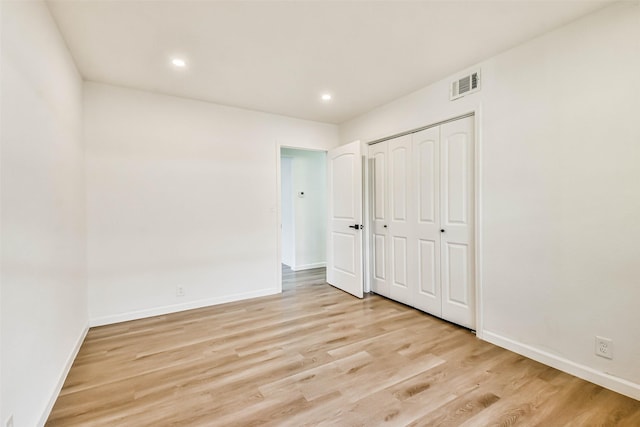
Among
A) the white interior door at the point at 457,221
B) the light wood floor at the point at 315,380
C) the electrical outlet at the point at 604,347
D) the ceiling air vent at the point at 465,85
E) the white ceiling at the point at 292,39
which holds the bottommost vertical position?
the light wood floor at the point at 315,380

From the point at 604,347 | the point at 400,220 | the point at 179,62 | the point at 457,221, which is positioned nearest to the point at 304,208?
the point at 400,220

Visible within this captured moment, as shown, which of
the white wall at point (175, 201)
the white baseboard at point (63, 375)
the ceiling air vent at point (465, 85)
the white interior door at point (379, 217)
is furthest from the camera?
the white interior door at point (379, 217)

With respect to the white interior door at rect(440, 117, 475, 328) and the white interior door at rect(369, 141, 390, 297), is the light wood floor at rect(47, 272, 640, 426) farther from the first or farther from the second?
the white interior door at rect(369, 141, 390, 297)

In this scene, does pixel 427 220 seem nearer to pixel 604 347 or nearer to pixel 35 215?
pixel 604 347

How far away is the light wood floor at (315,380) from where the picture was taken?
1613mm

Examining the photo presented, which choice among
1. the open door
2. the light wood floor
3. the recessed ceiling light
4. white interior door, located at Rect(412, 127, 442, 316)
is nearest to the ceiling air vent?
white interior door, located at Rect(412, 127, 442, 316)

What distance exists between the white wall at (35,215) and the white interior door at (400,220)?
3.14 m

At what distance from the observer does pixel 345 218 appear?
393 cm

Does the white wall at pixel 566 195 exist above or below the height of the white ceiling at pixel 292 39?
below

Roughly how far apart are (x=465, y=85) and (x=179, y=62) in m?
2.62

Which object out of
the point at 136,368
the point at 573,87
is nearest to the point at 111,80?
the point at 136,368

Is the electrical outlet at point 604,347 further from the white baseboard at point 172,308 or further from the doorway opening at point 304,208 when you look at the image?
the doorway opening at point 304,208

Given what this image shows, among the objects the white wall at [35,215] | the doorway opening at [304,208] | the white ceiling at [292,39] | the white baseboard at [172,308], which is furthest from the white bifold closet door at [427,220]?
the white wall at [35,215]

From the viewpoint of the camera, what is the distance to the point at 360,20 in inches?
76.6
